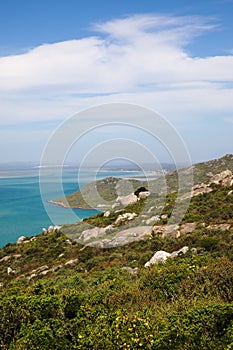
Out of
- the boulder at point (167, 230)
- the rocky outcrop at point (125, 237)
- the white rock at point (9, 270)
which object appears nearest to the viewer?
the boulder at point (167, 230)

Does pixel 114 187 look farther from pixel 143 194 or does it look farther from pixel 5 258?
pixel 5 258

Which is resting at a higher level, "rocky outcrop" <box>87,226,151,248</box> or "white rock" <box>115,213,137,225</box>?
"white rock" <box>115,213,137,225</box>

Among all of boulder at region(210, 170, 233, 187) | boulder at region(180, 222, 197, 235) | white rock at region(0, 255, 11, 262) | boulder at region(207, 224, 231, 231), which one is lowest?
white rock at region(0, 255, 11, 262)

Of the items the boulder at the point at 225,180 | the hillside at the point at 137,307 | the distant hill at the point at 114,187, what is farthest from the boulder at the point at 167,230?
the boulder at the point at 225,180

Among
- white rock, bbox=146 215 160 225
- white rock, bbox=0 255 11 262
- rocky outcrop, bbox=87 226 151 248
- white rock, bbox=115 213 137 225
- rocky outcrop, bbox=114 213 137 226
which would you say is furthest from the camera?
white rock, bbox=115 213 137 225

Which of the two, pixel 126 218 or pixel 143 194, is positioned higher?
pixel 143 194

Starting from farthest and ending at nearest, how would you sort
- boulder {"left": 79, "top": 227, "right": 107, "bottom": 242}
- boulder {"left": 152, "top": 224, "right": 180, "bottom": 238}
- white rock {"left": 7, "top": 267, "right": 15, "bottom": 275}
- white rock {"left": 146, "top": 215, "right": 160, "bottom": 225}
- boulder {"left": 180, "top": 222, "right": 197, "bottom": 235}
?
boulder {"left": 79, "top": 227, "right": 107, "bottom": 242} < white rock {"left": 146, "top": 215, "right": 160, "bottom": 225} < white rock {"left": 7, "top": 267, "right": 15, "bottom": 275} < boulder {"left": 152, "top": 224, "right": 180, "bottom": 238} < boulder {"left": 180, "top": 222, "right": 197, "bottom": 235}

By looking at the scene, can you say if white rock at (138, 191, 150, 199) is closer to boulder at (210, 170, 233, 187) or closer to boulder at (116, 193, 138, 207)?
boulder at (116, 193, 138, 207)

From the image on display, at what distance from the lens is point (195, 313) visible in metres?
5.68

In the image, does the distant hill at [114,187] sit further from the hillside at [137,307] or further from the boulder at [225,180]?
the hillside at [137,307]

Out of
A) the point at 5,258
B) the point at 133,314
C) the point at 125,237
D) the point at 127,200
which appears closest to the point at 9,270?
the point at 5,258

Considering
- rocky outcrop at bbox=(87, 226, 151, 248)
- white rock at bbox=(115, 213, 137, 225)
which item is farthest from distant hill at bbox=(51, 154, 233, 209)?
rocky outcrop at bbox=(87, 226, 151, 248)

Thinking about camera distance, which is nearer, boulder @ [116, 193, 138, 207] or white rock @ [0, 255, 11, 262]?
A: white rock @ [0, 255, 11, 262]

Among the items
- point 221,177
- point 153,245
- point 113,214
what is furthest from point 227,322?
point 221,177
